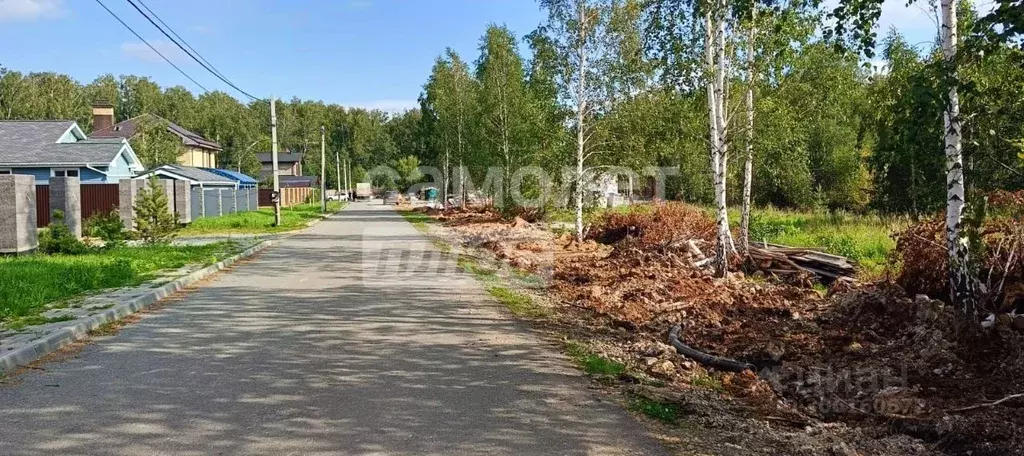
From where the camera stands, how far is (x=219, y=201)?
40.2 meters

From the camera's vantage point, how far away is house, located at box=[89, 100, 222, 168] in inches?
2301

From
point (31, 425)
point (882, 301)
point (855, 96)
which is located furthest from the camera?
point (855, 96)

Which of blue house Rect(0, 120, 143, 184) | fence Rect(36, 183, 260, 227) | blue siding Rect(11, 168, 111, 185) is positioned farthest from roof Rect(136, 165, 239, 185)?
blue siding Rect(11, 168, 111, 185)

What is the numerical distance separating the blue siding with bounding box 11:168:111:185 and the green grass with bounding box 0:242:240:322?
648 inches

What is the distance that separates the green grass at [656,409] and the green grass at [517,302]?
428 centimetres

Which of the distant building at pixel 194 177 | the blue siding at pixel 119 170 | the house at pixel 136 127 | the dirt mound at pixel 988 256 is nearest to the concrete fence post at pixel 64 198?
the blue siding at pixel 119 170

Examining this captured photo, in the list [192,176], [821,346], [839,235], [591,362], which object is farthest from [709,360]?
[192,176]

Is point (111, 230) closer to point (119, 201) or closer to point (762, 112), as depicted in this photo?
point (119, 201)

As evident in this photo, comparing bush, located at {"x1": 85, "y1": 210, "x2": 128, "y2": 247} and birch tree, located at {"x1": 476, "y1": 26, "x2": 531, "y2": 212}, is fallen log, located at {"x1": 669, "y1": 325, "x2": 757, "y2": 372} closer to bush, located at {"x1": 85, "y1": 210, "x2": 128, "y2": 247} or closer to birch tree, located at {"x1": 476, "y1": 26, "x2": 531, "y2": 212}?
bush, located at {"x1": 85, "y1": 210, "x2": 128, "y2": 247}

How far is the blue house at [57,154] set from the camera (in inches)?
1223

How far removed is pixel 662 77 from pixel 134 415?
11571mm

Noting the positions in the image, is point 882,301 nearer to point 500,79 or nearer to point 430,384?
point 430,384

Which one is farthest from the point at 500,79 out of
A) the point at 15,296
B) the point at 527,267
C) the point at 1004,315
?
the point at 1004,315

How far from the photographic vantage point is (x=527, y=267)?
16.2 metres
